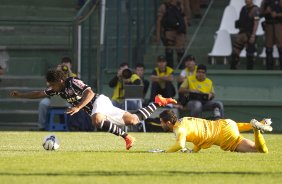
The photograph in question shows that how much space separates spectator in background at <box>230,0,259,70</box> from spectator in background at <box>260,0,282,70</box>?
13.9 inches

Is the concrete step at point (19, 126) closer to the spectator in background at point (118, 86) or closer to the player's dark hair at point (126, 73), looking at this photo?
the spectator in background at point (118, 86)

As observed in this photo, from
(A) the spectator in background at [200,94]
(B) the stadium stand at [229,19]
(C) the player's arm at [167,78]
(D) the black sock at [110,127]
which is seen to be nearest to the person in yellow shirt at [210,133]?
(D) the black sock at [110,127]

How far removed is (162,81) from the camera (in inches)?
989

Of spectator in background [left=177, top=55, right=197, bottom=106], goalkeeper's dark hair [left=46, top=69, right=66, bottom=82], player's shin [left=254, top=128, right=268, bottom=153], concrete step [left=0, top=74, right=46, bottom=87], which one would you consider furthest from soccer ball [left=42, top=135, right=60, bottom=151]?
concrete step [left=0, top=74, right=46, bottom=87]

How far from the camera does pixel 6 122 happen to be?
2655 cm

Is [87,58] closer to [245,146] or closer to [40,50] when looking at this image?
[40,50]

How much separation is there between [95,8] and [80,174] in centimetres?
1494

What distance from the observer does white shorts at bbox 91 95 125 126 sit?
55.0 feet

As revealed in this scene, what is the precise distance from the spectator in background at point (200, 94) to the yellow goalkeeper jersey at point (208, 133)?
28.4 ft

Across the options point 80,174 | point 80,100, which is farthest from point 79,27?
point 80,174

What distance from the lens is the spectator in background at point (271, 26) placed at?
2602 cm

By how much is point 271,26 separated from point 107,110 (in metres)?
10.2

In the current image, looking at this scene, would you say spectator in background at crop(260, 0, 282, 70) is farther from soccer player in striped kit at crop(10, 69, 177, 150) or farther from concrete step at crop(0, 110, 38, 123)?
soccer player in striped kit at crop(10, 69, 177, 150)

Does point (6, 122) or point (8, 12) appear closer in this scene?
point (6, 122)
